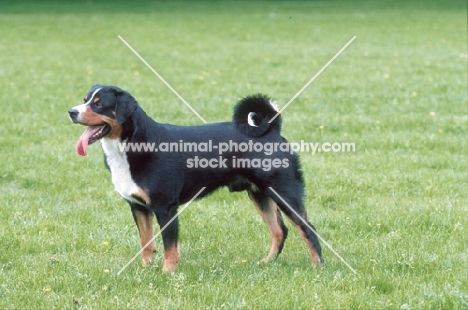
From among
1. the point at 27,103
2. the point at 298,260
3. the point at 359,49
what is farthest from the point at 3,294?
the point at 359,49

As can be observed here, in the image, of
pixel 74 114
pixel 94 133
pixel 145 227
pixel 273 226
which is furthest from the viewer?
pixel 273 226

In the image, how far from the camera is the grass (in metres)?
4.73

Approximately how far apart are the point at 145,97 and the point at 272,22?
13.0 meters

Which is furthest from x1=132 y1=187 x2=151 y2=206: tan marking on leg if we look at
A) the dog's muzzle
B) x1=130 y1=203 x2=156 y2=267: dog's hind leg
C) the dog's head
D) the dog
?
the dog's muzzle

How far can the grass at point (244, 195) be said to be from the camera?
4727 mm

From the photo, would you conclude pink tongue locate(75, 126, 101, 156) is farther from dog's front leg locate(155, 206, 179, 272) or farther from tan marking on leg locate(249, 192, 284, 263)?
tan marking on leg locate(249, 192, 284, 263)

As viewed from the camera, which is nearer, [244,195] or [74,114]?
[74,114]

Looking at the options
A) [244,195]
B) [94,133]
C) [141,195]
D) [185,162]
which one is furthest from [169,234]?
[244,195]

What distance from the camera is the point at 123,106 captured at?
494 cm

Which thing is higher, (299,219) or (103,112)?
(103,112)

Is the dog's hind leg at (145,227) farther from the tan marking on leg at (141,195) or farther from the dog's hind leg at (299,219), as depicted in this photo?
the dog's hind leg at (299,219)

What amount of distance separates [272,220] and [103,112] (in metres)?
1.55

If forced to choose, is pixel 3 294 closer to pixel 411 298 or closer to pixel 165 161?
pixel 165 161

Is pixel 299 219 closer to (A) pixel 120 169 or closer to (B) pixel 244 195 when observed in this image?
(A) pixel 120 169
